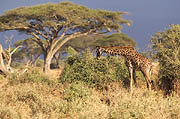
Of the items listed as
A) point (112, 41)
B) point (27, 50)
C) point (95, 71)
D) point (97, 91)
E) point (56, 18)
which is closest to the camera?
point (97, 91)

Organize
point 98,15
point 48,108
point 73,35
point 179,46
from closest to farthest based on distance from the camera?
point 48,108, point 179,46, point 98,15, point 73,35

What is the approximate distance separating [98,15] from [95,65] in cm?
1336

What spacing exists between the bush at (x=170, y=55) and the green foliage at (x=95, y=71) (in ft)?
3.90

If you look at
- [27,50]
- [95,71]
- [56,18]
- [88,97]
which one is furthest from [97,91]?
[27,50]

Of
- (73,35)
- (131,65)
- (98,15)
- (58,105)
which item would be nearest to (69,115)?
(58,105)

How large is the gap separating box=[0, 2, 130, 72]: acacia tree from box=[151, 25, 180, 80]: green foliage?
1271 cm

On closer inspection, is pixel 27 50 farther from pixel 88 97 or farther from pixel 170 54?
pixel 88 97

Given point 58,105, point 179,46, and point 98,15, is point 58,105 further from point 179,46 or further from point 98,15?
point 98,15

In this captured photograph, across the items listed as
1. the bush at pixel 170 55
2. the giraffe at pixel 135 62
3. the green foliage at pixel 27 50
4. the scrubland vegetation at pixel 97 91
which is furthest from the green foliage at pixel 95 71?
the green foliage at pixel 27 50

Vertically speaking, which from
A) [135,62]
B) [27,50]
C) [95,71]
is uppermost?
[27,50]

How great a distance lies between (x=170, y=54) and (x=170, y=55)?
6cm

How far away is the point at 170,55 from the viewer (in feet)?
26.6

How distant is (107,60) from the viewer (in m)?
8.62

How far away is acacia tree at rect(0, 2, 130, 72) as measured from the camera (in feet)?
66.7
